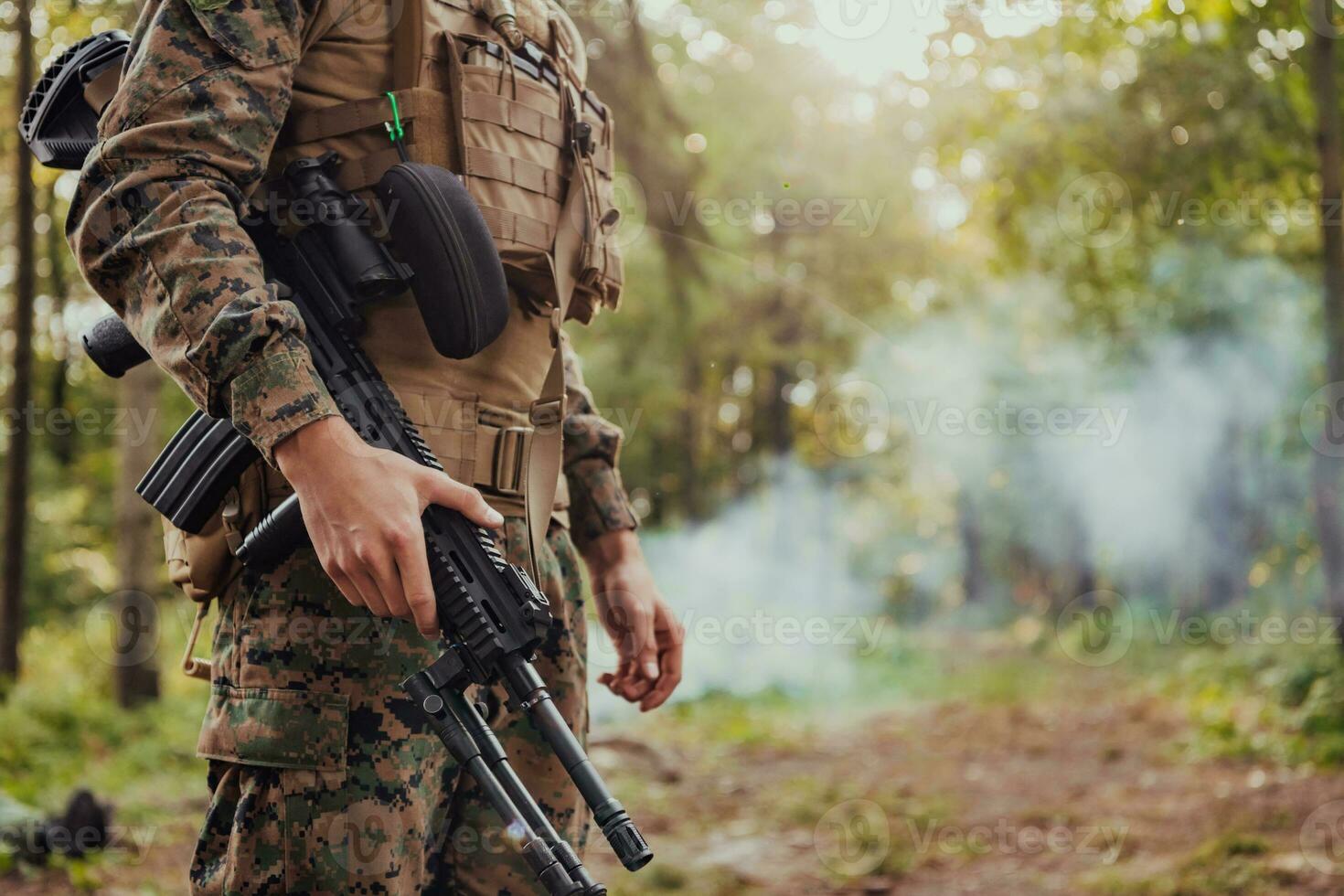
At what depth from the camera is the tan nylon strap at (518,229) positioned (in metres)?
1.56

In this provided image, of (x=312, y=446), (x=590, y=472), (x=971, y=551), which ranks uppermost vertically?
(x=312, y=446)

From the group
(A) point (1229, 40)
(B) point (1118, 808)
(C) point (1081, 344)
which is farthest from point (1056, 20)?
(C) point (1081, 344)

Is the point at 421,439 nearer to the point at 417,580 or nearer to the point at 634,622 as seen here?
the point at 417,580

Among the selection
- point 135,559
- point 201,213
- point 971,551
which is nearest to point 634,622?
point 201,213

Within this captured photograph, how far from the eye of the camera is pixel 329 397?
129 cm

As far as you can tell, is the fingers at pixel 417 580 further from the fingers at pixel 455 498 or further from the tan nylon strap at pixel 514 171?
the tan nylon strap at pixel 514 171

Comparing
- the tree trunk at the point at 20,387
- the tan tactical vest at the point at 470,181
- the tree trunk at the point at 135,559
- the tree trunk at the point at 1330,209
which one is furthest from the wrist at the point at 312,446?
the tree trunk at the point at 20,387

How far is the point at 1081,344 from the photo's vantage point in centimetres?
1700

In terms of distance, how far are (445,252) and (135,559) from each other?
23.2 feet

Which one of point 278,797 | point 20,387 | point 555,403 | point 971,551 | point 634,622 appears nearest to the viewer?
point 278,797

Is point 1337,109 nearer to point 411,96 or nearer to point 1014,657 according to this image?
point 411,96

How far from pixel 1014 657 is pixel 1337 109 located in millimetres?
14030

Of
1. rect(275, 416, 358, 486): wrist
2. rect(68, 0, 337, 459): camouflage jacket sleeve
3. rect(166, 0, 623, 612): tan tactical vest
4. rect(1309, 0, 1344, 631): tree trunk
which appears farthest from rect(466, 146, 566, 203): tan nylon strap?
rect(1309, 0, 1344, 631): tree trunk

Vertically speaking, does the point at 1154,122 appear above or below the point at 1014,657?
above
